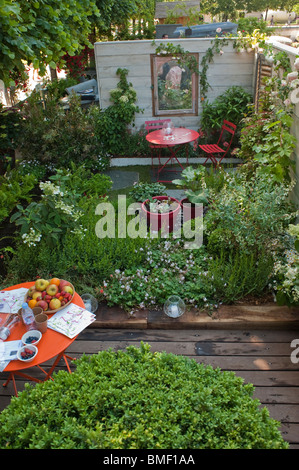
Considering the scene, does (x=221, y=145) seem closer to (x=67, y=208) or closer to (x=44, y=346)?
(x=67, y=208)

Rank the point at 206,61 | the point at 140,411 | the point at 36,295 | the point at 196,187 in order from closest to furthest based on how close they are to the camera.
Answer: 1. the point at 140,411
2. the point at 36,295
3. the point at 196,187
4. the point at 206,61

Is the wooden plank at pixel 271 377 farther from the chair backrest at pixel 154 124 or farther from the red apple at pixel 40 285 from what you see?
the chair backrest at pixel 154 124

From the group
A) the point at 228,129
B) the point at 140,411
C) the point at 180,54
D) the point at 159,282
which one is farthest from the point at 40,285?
the point at 180,54

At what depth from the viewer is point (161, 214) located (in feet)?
17.4

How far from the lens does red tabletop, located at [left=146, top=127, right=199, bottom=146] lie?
718 centimetres

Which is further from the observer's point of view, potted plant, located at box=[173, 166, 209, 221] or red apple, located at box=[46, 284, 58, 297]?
potted plant, located at box=[173, 166, 209, 221]

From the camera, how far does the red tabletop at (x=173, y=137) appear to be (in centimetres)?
718

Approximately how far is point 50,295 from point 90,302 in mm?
678

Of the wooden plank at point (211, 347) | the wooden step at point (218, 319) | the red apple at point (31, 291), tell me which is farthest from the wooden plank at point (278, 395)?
the red apple at point (31, 291)

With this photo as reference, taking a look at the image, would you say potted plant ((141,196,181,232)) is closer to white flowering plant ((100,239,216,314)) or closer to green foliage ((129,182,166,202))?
green foliage ((129,182,166,202))

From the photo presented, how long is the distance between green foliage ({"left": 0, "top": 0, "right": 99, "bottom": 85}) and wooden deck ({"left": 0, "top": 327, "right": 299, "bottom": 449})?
363 centimetres

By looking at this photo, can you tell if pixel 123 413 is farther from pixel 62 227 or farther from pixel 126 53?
pixel 126 53

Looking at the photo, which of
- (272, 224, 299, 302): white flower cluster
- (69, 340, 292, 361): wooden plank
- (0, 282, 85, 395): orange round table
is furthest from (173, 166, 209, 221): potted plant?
(0, 282, 85, 395): orange round table
